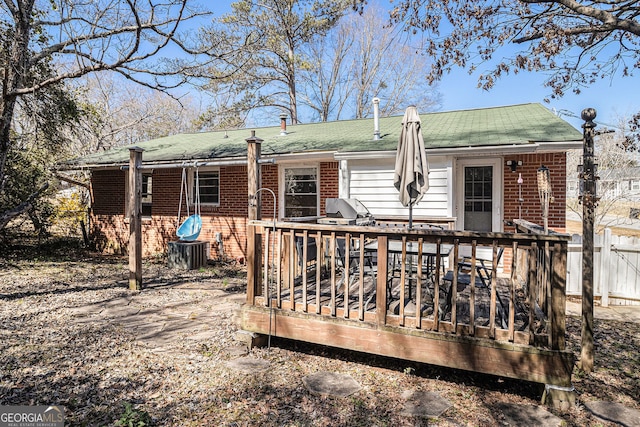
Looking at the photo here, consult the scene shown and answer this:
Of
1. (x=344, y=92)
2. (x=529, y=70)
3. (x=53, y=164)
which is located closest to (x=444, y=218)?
(x=529, y=70)

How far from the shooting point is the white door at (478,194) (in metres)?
7.84

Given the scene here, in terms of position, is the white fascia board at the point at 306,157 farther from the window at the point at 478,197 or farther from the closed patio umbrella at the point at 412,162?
the closed patio umbrella at the point at 412,162

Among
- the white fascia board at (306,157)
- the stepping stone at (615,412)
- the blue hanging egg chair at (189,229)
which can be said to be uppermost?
the white fascia board at (306,157)

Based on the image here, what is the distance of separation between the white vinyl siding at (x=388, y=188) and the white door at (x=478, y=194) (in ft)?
2.34

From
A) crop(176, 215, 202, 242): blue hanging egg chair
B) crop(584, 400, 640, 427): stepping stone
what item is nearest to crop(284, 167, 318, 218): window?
crop(176, 215, 202, 242): blue hanging egg chair

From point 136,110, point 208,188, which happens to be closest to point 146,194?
point 208,188

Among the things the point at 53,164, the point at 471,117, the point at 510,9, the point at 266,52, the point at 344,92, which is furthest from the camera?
the point at 344,92

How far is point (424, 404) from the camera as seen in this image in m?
3.30

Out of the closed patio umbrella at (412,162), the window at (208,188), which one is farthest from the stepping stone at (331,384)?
the window at (208,188)

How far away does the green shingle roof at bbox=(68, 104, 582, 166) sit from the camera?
286 inches

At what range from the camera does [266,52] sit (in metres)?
17.8

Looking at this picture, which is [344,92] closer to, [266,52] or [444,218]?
[266,52]

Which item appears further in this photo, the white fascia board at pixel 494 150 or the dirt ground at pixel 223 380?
the white fascia board at pixel 494 150

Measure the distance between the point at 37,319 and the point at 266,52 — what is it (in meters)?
15.4
